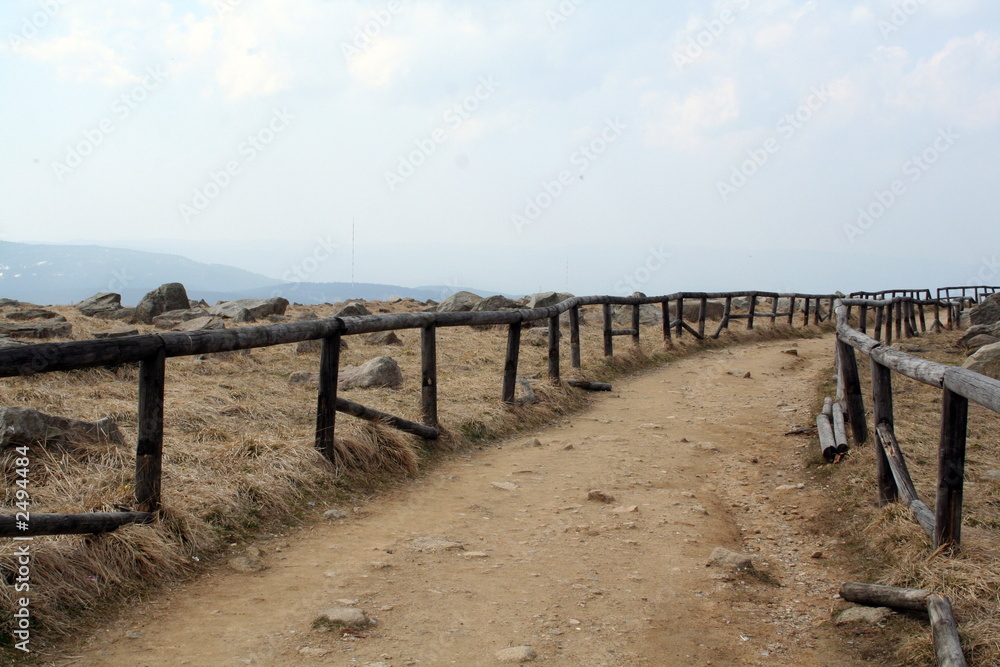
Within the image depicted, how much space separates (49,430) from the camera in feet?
15.6

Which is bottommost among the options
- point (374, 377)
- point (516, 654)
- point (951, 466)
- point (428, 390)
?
point (516, 654)

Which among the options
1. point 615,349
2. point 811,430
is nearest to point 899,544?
point 811,430

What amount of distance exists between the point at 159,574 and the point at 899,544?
3.97 meters

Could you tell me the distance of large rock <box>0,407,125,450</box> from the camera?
4.53m

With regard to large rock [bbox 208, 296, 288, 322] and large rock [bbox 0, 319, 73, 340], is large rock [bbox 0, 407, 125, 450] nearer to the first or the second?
large rock [bbox 0, 319, 73, 340]

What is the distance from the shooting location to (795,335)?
20156mm

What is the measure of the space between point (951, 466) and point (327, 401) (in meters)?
4.10

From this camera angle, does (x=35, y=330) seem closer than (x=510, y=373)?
No

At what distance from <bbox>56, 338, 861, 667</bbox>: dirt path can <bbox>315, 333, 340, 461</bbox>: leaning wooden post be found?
73 cm

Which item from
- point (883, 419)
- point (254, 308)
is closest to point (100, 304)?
point (254, 308)

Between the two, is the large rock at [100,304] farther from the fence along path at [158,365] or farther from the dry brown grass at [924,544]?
the dry brown grass at [924,544]

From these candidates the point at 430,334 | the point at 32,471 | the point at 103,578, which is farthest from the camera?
the point at 430,334

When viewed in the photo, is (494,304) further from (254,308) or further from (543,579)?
(543,579)

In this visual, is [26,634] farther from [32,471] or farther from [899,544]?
[899,544]
